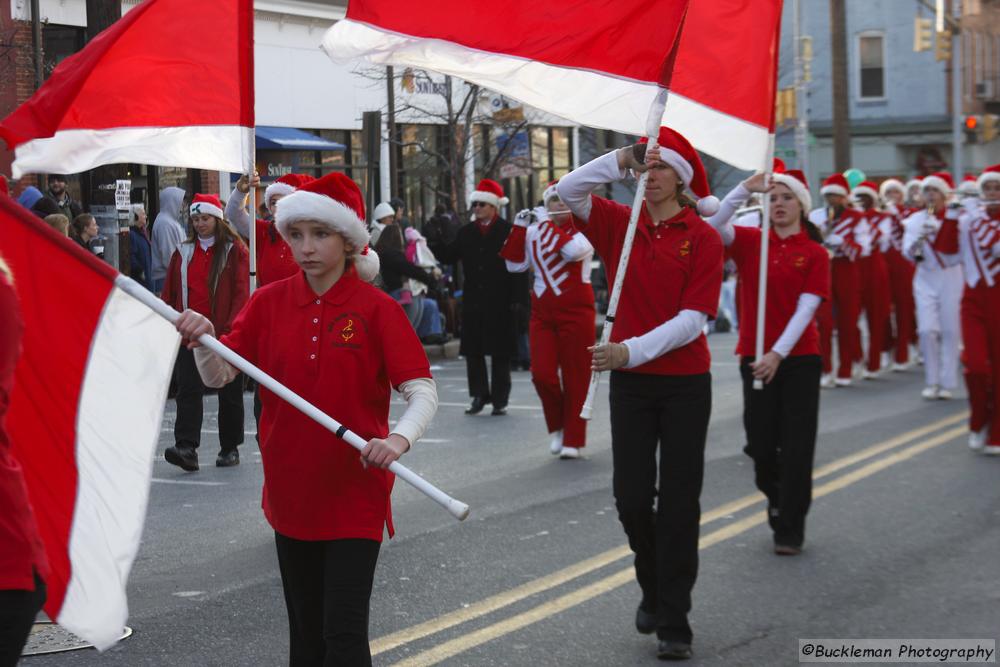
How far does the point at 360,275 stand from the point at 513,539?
12.8 ft

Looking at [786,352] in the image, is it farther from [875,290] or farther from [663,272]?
[875,290]

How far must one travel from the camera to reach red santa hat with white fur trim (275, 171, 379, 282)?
4.91 m

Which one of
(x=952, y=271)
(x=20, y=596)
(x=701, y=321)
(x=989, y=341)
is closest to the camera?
(x=20, y=596)

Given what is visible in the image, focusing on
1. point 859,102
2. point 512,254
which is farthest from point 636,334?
point 859,102

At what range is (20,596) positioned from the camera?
369cm

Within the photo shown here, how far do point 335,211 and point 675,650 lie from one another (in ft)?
8.18

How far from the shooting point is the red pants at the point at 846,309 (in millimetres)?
17328

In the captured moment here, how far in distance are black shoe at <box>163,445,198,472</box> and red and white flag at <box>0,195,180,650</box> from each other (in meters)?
Answer: 6.95

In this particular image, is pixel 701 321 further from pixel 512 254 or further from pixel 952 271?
pixel 952 271

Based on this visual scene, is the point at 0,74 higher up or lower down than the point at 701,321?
higher up

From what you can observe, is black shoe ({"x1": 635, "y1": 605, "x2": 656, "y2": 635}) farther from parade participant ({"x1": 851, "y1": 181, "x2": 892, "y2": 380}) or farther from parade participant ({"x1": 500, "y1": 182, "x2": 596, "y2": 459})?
parade participant ({"x1": 851, "y1": 181, "x2": 892, "y2": 380})

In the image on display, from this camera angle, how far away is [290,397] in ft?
14.8

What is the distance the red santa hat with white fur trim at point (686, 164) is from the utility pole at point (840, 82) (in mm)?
23559

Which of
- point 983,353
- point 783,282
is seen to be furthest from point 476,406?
point 783,282
